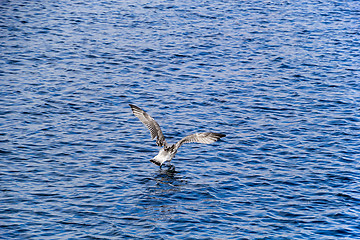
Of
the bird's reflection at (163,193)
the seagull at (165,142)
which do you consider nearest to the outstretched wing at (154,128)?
the seagull at (165,142)

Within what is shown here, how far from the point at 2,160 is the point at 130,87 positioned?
10.2m

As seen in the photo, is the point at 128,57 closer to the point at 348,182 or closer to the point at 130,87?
the point at 130,87

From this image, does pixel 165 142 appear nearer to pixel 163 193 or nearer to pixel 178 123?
pixel 163 193

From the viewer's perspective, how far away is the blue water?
18.2 meters

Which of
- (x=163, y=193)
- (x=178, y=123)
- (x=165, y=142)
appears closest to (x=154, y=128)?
(x=165, y=142)

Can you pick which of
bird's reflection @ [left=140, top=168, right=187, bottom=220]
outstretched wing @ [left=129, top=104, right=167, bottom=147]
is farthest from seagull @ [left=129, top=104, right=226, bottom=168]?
bird's reflection @ [left=140, top=168, right=187, bottom=220]

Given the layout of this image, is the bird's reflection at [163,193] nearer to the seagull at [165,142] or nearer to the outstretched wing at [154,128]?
the seagull at [165,142]

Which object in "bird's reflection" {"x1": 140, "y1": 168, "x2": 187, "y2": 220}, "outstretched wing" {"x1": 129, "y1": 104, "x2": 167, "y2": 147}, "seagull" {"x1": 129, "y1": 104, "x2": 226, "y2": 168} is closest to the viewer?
"bird's reflection" {"x1": 140, "y1": 168, "x2": 187, "y2": 220}

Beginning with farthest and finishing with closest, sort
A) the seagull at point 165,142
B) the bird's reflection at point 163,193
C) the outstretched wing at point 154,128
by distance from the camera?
the outstretched wing at point 154,128 < the seagull at point 165,142 < the bird's reflection at point 163,193

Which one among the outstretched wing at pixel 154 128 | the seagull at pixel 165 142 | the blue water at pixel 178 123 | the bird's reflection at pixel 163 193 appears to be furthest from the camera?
the outstretched wing at pixel 154 128

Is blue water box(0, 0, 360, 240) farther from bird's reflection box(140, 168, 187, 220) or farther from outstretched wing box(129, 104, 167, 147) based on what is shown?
outstretched wing box(129, 104, 167, 147)

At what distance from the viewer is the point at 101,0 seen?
4988 cm

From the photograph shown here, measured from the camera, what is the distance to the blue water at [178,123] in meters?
18.2

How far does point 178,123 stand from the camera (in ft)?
85.4
